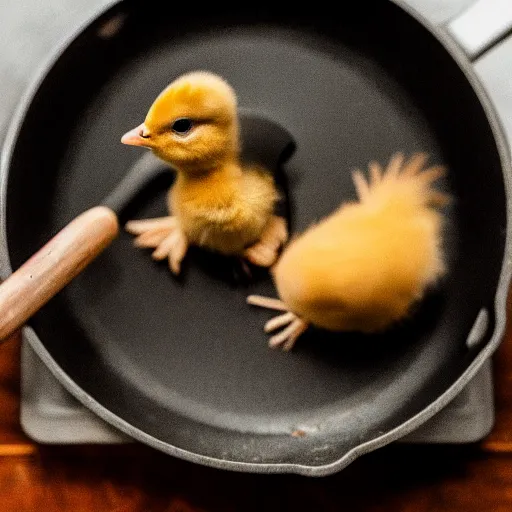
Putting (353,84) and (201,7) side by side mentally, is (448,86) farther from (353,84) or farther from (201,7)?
(201,7)

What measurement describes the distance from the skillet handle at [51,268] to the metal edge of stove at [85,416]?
0.11 meters

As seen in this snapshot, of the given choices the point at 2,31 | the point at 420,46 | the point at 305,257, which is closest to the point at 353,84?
the point at 420,46

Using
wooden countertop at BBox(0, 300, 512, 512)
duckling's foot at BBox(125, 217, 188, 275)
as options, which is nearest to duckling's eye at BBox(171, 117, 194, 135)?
duckling's foot at BBox(125, 217, 188, 275)

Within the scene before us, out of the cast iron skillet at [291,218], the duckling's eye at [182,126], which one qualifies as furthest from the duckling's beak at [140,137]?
the cast iron skillet at [291,218]

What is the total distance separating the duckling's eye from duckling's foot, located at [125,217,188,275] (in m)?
0.15

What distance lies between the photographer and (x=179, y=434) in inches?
28.5

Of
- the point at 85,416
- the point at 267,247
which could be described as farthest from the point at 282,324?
the point at 85,416

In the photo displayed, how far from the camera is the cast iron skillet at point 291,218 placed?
2.39ft

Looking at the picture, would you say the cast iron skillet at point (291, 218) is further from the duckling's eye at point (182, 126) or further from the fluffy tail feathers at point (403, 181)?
the duckling's eye at point (182, 126)

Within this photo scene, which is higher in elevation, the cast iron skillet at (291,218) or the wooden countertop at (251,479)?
the cast iron skillet at (291,218)

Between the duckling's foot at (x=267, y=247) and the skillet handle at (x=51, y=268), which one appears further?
the duckling's foot at (x=267, y=247)

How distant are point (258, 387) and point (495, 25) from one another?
1.23 feet

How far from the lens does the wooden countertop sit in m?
0.76

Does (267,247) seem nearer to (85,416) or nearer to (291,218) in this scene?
(291,218)
